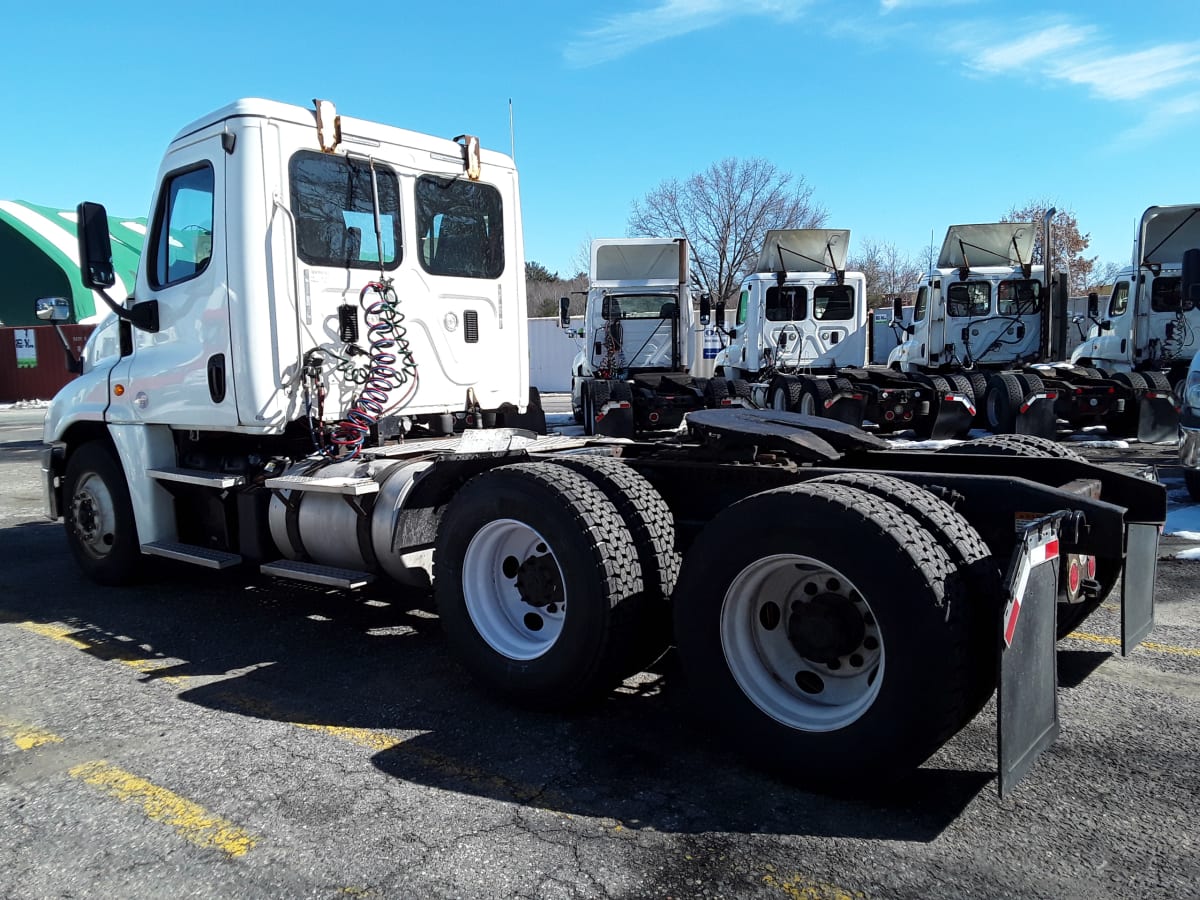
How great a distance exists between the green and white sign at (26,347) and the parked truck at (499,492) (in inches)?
1141

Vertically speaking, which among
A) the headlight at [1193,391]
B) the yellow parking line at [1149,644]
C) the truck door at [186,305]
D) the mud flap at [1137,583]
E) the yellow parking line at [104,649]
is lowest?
the yellow parking line at [1149,644]

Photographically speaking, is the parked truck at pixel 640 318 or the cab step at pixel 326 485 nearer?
the cab step at pixel 326 485

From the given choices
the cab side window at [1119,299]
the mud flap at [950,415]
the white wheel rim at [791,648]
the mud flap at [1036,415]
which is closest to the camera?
the white wheel rim at [791,648]

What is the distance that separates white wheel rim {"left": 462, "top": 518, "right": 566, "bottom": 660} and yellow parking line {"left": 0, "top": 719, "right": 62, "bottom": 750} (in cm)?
184

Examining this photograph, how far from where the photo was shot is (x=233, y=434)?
619 cm

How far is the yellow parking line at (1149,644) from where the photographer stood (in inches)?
186

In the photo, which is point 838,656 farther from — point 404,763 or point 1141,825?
point 404,763

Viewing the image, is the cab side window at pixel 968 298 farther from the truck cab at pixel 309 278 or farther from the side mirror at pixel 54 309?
the side mirror at pixel 54 309

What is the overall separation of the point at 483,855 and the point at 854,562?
4.98ft

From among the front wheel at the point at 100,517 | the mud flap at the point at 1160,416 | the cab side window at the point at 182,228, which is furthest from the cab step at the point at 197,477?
the mud flap at the point at 1160,416

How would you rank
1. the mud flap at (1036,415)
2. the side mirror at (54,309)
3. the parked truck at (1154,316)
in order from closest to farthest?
1. the side mirror at (54,309)
2. the mud flap at (1036,415)
3. the parked truck at (1154,316)

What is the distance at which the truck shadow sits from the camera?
3213 mm

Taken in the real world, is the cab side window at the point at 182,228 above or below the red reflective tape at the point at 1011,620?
above

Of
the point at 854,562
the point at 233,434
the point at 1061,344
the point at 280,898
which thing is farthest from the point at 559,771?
the point at 1061,344
